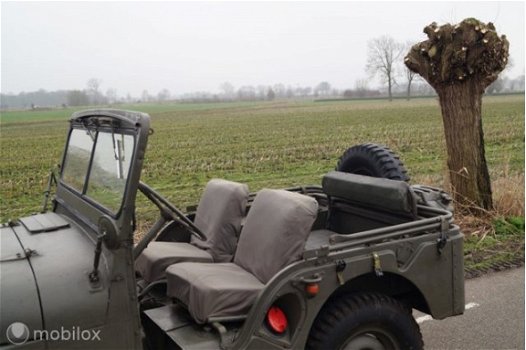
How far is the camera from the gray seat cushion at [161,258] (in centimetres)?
368

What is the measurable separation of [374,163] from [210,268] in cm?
175

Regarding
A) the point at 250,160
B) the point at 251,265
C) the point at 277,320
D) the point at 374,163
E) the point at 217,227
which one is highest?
the point at 374,163

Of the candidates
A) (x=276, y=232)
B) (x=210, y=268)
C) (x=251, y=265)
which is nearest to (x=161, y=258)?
(x=210, y=268)

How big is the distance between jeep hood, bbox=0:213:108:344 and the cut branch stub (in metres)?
5.77

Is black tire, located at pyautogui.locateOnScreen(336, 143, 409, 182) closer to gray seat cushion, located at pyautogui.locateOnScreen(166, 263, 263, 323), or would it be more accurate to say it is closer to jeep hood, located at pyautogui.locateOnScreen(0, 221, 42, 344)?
gray seat cushion, located at pyautogui.locateOnScreen(166, 263, 263, 323)

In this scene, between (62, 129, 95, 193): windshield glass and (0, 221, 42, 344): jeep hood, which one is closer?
(0, 221, 42, 344): jeep hood

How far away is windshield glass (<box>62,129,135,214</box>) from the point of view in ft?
9.55

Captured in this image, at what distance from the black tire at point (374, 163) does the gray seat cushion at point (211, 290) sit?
5.13ft

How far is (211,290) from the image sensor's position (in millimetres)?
3057

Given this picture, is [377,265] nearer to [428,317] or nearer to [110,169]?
[110,169]

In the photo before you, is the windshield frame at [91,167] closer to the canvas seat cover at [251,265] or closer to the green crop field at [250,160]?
the canvas seat cover at [251,265]

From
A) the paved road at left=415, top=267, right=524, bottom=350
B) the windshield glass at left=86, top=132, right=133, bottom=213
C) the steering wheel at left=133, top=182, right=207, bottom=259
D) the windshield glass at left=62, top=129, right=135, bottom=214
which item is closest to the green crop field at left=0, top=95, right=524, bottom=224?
the paved road at left=415, top=267, right=524, bottom=350

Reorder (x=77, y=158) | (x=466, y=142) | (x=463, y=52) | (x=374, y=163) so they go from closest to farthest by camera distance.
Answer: (x=77, y=158) < (x=374, y=163) < (x=463, y=52) < (x=466, y=142)

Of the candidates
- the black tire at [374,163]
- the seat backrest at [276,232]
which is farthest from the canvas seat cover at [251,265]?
the black tire at [374,163]
